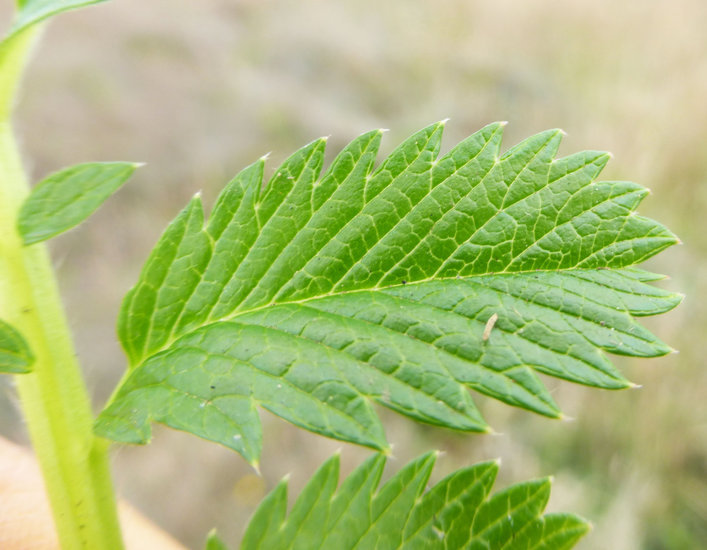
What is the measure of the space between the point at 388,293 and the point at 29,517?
154cm

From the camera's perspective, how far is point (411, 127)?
6273mm

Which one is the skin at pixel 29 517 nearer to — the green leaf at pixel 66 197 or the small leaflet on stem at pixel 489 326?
the green leaf at pixel 66 197

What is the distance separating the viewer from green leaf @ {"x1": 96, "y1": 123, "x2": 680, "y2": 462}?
2.83 ft

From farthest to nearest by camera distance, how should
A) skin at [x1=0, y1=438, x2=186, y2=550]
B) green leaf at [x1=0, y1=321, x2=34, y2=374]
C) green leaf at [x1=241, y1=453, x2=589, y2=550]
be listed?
skin at [x1=0, y1=438, x2=186, y2=550] < green leaf at [x1=241, y1=453, x2=589, y2=550] < green leaf at [x1=0, y1=321, x2=34, y2=374]

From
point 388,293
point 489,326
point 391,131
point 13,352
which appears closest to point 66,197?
point 13,352

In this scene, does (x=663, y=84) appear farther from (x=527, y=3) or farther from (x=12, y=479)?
(x=12, y=479)

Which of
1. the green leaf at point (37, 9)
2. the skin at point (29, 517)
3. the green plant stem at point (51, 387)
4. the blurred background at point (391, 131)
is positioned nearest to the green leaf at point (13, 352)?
the green plant stem at point (51, 387)

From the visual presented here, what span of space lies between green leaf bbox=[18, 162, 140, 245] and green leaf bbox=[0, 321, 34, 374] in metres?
0.13

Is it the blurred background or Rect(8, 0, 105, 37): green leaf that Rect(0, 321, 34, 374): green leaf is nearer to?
Rect(8, 0, 105, 37): green leaf

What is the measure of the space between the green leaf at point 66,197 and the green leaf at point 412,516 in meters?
0.58

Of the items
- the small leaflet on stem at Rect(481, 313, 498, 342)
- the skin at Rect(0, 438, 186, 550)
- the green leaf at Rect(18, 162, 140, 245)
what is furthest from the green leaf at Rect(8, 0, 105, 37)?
the skin at Rect(0, 438, 186, 550)

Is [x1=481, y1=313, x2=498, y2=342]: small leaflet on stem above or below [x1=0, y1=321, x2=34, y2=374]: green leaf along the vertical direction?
above

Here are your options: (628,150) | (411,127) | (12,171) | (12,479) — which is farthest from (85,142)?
(12,171)

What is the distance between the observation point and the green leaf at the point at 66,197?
85cm
